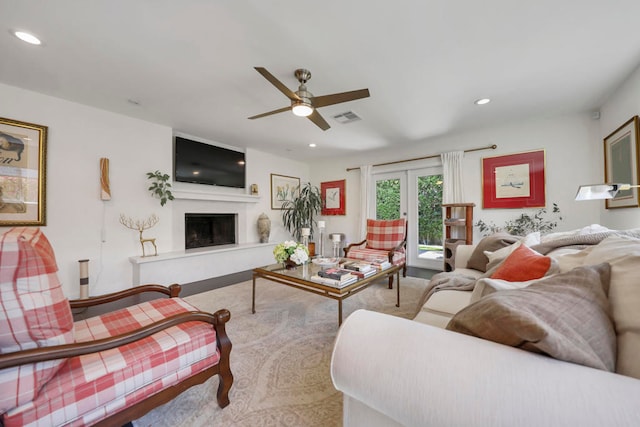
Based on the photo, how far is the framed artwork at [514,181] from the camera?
3482 millimetres

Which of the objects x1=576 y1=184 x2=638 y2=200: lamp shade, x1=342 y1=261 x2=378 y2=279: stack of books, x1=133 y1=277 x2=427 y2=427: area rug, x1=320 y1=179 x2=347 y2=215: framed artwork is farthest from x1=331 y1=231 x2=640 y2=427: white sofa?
x1=320 y1=179 x2=347 y2=215: framed artwork

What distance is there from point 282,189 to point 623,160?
16.8ft

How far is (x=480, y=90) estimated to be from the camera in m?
2.62

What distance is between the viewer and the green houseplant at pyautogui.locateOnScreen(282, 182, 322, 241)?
5480 mm

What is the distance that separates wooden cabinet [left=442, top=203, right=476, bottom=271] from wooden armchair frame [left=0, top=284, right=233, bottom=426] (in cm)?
342

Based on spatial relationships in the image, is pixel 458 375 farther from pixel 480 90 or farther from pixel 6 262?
pixel 480 90

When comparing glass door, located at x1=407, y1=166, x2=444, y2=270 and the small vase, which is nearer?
the small vase

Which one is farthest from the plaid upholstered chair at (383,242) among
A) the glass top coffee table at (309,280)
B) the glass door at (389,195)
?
the glass top coffee table at (309,280)

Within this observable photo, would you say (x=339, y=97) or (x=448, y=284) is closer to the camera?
(x=448, y=284)

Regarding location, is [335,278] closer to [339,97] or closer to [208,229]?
[339,97]

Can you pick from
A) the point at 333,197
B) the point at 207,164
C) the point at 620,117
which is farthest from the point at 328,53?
the point at 333,197

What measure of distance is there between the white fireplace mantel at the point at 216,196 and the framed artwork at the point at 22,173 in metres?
1.38

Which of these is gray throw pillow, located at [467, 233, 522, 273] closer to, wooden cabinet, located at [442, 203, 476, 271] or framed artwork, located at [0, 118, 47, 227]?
wooden cabinet, located at [442, 203, 476, 271]

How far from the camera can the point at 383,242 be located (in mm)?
4070
